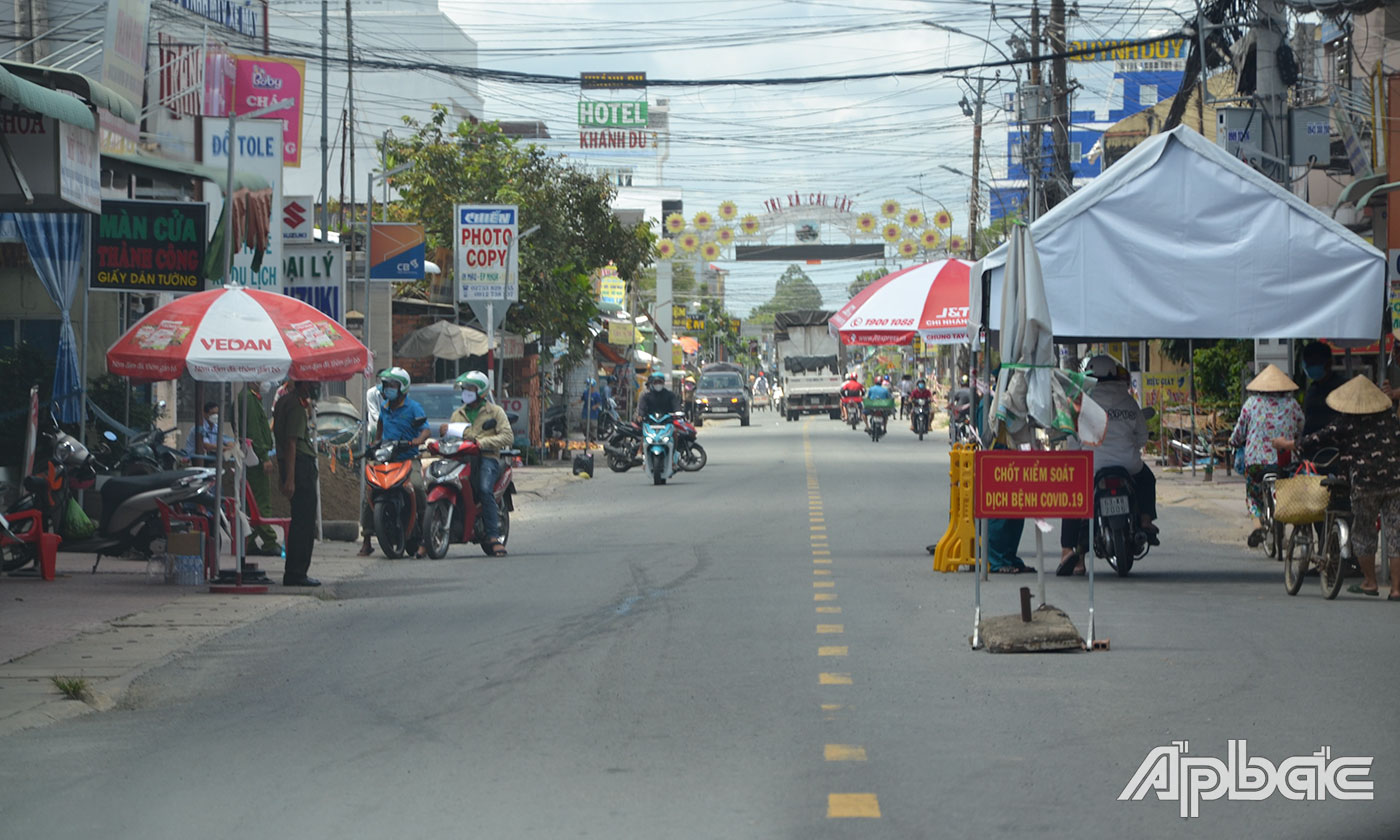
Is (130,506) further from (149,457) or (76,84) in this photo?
(76,84)

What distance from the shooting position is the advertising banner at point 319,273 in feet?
65.2

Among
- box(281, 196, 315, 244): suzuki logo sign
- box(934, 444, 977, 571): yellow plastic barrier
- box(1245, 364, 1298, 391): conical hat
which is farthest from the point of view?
box(281, 196, 315, 244): suzuki logo sign

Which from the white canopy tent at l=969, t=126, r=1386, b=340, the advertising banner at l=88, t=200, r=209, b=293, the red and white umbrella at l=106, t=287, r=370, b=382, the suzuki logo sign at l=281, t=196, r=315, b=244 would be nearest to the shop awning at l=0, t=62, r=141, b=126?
the red and white umbrella at l=106, t=287, r=370, b=382

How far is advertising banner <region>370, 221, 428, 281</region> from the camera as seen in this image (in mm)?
25625

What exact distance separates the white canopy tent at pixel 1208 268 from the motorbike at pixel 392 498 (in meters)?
6.69

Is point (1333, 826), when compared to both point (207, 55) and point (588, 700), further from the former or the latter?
point (207, 55)

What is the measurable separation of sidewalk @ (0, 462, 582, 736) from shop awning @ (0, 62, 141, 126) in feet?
12.4

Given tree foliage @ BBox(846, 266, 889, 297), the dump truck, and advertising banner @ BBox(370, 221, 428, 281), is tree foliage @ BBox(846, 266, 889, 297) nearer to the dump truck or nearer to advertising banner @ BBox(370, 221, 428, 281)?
the dump truck

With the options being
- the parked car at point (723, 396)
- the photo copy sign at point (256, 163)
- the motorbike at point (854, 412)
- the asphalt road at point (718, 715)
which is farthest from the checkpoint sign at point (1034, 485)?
the parked car at point (723, 396)

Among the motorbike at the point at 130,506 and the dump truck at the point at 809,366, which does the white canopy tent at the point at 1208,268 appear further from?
the dump truck at the point at 809,366

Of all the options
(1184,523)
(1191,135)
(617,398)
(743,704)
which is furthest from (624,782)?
(617,398)

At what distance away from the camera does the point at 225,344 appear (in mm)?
13625

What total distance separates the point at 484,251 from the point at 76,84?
1500 centimetres

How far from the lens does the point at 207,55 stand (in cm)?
2689
